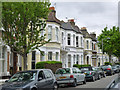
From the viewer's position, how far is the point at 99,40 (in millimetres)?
48406

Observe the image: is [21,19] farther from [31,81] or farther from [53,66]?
[53,66]

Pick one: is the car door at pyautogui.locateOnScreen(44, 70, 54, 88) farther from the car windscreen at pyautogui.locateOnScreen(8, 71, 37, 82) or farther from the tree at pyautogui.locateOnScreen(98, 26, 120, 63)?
the tree at pyautogui.locateOnScreen(98, 26, 120, 63)

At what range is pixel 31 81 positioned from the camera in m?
10.3

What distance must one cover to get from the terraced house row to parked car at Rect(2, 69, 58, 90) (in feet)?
29.3

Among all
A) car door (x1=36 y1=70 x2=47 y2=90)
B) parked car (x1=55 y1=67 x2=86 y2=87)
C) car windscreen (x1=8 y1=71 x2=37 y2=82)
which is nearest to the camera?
car door (x1=36 y1=70 x2=47 y2=90)

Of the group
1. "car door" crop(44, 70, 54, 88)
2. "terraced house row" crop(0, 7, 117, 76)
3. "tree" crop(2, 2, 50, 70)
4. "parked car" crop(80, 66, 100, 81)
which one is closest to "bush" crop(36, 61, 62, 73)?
"terraced house row" crop(0, 7, 117, 76)

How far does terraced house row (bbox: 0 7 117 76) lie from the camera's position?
21.6m

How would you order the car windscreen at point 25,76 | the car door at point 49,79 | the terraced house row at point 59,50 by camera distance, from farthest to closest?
the terraced house row at point 59,50, the car door at point 49,79, the car windscreen at point 25,76

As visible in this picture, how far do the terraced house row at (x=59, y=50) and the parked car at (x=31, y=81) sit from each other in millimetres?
8916

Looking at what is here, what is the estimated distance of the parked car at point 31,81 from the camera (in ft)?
32.1

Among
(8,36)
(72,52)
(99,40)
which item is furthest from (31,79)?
(99,40)

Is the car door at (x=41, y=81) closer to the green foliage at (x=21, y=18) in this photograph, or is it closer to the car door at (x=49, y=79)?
the car door at (x=49, y=79)


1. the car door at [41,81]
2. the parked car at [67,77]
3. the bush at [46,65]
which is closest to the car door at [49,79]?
the car door at [41,81]

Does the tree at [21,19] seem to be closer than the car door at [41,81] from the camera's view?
No
